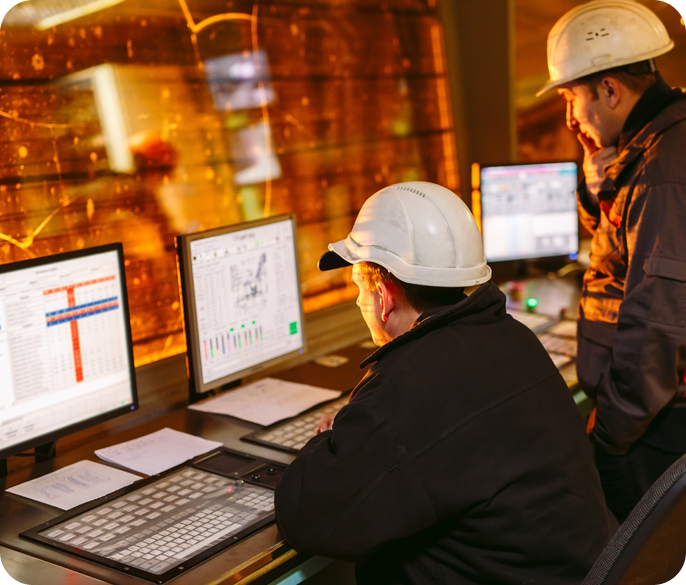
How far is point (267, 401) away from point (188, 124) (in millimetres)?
924

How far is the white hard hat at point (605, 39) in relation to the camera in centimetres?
202

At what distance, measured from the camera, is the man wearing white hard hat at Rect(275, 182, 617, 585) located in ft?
4.17

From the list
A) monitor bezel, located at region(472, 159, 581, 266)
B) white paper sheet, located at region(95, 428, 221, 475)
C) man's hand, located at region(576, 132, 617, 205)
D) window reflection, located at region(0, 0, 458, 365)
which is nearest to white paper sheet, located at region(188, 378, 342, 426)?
white paper sheet, located at region(95, 428, 221, 475)

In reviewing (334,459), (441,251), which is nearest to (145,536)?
(334,459)

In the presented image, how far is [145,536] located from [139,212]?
110 centimetres

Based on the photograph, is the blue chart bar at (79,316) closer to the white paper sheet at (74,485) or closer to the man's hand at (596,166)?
the white paper sheet at (74,485)

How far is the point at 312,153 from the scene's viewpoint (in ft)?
9.37

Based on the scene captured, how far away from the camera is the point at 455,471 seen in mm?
1271

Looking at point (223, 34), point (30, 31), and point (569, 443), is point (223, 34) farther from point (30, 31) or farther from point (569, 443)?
point (569, 443)

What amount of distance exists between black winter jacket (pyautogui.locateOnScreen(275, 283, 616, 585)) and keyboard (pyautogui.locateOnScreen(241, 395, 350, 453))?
0.43m

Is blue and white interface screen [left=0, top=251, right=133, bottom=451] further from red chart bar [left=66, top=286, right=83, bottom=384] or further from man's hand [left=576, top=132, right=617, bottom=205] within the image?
man's hand [left=576, top=132, right=617, bottom=205]

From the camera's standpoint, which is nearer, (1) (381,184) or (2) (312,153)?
(2) (312,153)

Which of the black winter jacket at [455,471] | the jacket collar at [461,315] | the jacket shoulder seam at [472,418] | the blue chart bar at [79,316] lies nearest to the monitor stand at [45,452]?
the blue chart bar at [79,316]

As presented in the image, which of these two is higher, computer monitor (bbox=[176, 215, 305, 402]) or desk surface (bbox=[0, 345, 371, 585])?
computer monitor (bbox=[176, 215, 305, 402])
